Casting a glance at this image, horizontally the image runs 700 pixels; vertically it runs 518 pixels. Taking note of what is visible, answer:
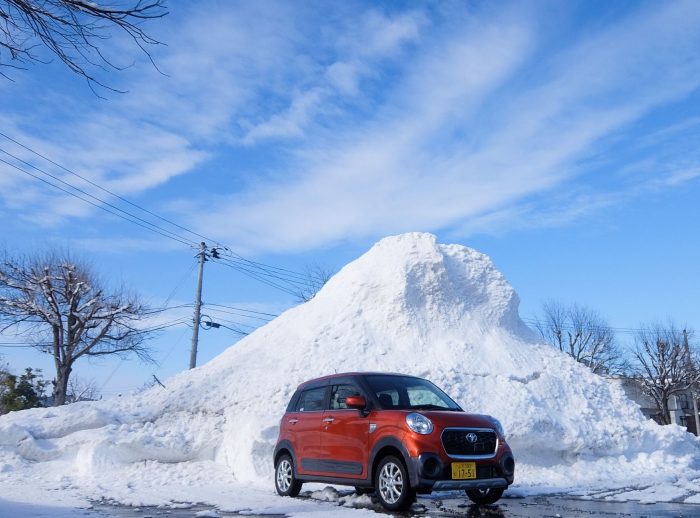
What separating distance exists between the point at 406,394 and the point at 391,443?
1.20m

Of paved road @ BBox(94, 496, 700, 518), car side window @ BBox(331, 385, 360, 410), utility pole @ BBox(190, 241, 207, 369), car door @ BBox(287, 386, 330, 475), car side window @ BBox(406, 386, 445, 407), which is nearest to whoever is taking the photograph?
paved road @ BBox(94, 496, 700, 518)

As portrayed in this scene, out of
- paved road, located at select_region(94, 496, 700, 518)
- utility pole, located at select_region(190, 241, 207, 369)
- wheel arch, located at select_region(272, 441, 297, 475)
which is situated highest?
utility pole, located at select_region(190, 241, 207, 369)

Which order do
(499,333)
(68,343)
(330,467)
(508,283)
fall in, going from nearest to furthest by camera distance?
1. (330,467)
2. (499,333)
3. (508,283)
4. (68,343)

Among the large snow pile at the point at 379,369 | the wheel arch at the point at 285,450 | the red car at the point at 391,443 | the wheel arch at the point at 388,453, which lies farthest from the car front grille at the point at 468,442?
the large snow pile at the point at 379,369

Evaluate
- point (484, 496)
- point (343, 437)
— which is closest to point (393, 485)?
point (343, 437)

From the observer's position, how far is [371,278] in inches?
714

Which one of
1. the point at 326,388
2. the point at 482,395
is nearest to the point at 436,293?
the point at 482,395

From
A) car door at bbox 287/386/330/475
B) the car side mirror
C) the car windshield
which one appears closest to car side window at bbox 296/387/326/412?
car door at bbox 287/386/330/475

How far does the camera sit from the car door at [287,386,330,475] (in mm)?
9562

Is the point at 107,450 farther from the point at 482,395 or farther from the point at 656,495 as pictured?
the point at 656,495

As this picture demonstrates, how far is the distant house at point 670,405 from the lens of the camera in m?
48.2

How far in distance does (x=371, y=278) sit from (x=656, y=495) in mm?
9725

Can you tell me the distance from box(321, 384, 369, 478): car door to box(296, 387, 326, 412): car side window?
0.27m

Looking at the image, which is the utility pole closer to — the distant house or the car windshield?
the car windshield
